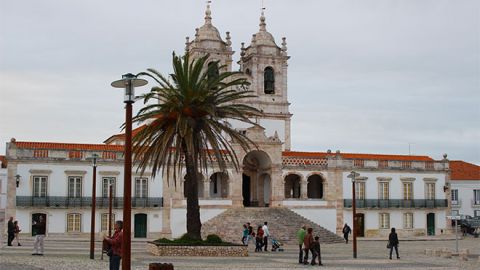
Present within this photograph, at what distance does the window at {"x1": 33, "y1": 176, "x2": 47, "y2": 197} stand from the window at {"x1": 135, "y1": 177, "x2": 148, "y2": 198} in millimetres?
5408

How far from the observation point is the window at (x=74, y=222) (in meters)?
40.9

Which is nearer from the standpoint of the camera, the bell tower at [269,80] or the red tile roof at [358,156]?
the red tile roof at [358,156]

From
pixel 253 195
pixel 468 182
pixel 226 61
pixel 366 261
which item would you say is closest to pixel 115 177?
pixel 253 195

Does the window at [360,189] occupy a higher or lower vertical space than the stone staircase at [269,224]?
higher

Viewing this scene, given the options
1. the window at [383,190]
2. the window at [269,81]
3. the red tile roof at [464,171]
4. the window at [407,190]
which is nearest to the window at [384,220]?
the window at [383,190]

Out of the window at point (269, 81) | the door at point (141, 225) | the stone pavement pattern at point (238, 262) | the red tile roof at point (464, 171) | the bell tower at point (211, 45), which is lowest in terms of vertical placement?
the stone pavement pattern at point (238, 262)

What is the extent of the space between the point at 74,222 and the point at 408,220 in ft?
75.6

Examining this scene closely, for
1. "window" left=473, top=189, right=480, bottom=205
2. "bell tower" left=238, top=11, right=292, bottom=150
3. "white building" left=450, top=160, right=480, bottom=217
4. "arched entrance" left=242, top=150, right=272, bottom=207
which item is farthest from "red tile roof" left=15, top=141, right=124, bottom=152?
"window" left=473, top=189, right=480, bottom=205

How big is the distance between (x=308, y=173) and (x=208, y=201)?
296 inches

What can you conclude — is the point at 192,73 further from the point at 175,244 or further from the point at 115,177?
the point at 115,177

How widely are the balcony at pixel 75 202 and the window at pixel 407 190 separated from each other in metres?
17.6

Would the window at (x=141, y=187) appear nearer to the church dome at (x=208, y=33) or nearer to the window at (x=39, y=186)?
the window at (x=39, y=186)

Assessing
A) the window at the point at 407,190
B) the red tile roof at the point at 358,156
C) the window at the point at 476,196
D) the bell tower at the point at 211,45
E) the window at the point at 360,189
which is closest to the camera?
the window at the point at 360,189

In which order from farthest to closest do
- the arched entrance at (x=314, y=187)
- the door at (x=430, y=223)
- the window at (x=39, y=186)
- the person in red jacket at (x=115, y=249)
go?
the door at (x=430, y=223) < the arched entrance at (x=314, y=187) < the window at (x=39, y=186) < the person in red jacket at (x=115, y=249)
